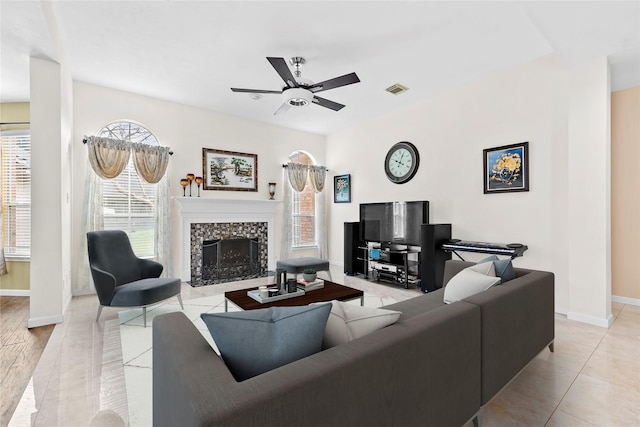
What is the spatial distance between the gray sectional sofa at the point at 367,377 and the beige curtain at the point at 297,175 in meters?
4.85

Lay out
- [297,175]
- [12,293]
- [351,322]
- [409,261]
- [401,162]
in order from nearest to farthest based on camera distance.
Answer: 1. [351,322]
2. [12,293]
3. [409,261]
4. [401,162]
5. [297,175]

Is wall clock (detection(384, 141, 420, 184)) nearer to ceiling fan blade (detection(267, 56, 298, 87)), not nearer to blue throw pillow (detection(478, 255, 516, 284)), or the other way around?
ceiling fan blade (detection(267, 56, 298, 87))

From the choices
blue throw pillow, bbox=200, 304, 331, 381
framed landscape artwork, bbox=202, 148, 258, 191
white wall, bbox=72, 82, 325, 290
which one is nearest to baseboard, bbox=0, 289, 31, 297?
white wall, bbox=72, 82, 325, 290

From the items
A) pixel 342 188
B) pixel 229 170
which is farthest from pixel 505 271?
pixel 229 170

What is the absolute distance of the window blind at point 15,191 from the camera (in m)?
4.38

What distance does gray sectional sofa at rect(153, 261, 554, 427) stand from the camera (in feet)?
2.68

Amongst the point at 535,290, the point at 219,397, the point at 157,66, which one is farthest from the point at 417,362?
the point at 157,66

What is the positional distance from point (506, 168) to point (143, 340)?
4.52m

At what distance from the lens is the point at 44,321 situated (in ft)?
10.2

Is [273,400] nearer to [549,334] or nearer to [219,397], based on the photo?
[219,397]

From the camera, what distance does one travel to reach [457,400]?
1.42 m

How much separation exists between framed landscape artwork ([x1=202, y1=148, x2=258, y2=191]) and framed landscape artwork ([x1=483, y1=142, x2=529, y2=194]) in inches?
156

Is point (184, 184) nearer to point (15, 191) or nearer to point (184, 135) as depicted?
point (184, 135)

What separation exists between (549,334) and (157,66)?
496 cm
